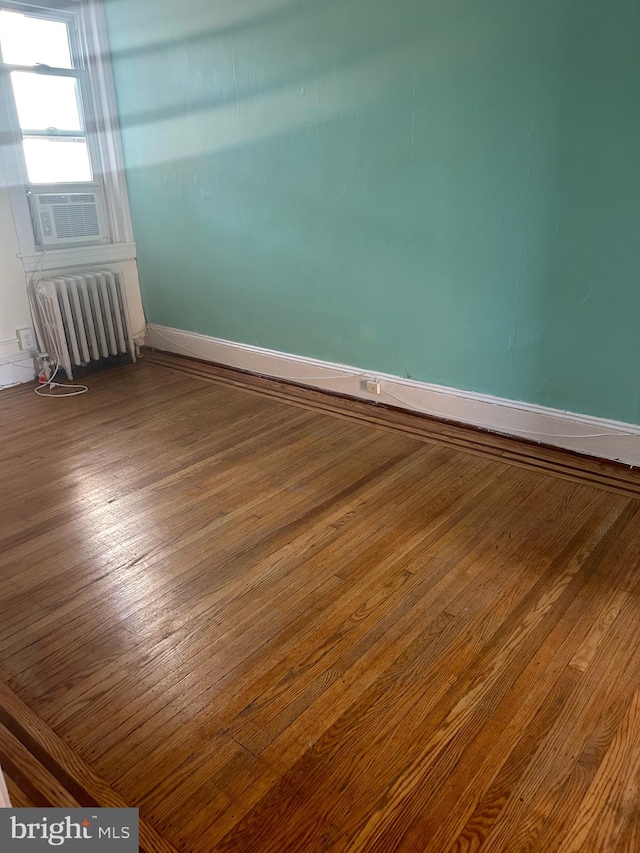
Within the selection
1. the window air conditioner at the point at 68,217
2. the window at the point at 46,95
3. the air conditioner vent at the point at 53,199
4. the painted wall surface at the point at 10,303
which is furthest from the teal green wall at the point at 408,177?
the painted wall surface at the point at 10,303

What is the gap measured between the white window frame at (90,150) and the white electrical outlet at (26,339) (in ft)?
1.35

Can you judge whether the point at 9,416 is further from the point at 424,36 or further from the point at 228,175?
the point at 424,36

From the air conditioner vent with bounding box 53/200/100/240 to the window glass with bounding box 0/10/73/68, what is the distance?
2.79ft

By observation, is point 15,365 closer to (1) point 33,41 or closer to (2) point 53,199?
(2) point 53,199

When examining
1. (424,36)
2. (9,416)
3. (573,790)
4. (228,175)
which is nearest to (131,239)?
(228,175)

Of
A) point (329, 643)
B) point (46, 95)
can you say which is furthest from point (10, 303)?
point (329, 643)

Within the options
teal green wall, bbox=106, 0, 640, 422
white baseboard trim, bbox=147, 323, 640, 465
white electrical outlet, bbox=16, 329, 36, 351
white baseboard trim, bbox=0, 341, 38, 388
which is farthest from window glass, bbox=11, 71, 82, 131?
white baseboard trim, bbox=147, 323, 640, 465

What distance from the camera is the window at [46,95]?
3.72 m

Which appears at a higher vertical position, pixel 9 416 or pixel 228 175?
pixel 228 175

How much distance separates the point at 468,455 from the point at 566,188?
1.21 metres

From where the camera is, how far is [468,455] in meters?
2.85

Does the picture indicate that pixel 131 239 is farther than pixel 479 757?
Yes

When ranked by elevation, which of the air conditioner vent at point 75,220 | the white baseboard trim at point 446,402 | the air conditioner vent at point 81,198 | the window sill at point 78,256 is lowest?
the white baseboard trim at point 446,402

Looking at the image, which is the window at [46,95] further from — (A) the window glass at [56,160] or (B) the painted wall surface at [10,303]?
(B) the painted wall surface at [10,303]
